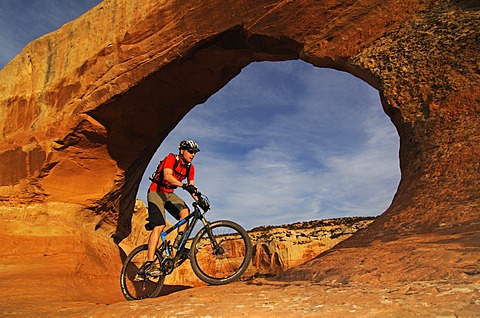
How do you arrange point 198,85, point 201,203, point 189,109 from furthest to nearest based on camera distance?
point 189,109
point 198,85
point 201,203

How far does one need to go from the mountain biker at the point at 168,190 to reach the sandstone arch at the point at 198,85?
245 cm

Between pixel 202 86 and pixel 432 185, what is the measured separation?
6.82 meters

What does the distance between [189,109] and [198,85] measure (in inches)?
42.5

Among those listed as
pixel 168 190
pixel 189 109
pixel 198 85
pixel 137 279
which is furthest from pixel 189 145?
pixel 189 109

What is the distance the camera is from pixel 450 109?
17.5 feet

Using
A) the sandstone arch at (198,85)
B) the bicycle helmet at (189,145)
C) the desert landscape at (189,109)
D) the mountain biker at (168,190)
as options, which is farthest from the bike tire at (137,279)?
the sandstone arch at (198,85)

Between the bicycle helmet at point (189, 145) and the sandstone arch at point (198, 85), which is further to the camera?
the bicycle helmet at point (189, 145)

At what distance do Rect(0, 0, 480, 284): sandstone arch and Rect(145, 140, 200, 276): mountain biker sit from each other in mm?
2452

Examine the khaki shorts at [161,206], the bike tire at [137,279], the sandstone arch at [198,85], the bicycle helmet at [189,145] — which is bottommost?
the bike tire at [137,279]

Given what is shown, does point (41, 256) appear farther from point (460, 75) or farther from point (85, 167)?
point (460, 75)

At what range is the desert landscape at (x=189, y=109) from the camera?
322 cm

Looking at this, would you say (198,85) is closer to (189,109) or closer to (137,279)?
(189,109)

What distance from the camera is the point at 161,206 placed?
5.71 m

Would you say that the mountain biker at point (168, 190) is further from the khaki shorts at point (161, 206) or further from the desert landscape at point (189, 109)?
the desert landscape at point (189, 109)
